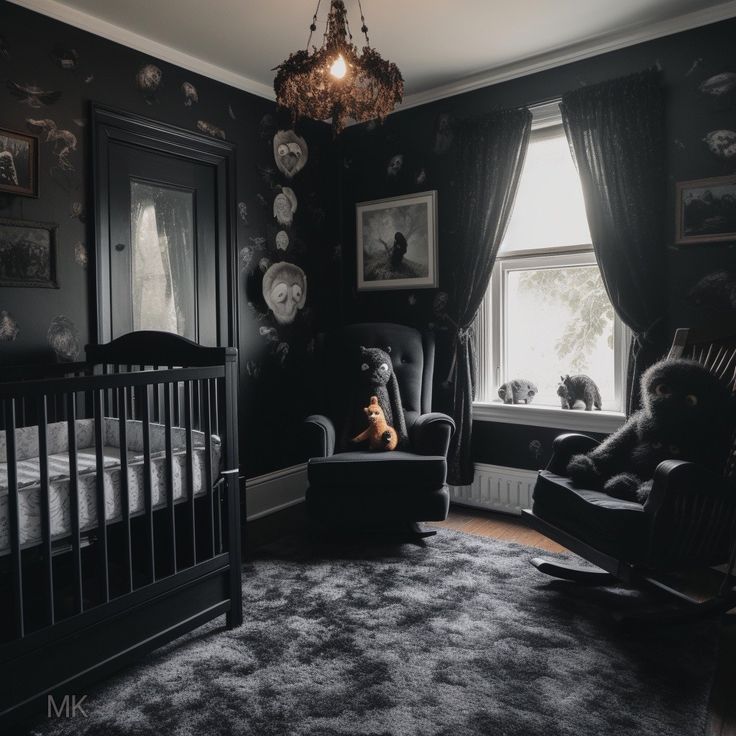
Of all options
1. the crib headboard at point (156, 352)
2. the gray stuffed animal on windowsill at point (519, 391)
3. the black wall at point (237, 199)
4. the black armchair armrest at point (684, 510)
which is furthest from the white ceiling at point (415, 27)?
the black armchair armrest at point (684, 510)

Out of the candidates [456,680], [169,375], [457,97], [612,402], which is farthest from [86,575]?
[457,97]

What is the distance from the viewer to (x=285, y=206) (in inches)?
144

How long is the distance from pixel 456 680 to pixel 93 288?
2173 millimetres

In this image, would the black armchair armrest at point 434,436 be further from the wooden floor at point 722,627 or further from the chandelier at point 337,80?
the chandelier at point 337,80

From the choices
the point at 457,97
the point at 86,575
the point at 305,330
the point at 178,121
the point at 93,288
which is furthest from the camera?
the point at 305,330

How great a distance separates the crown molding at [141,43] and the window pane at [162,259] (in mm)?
635

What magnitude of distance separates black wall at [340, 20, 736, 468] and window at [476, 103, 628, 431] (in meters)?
0.19

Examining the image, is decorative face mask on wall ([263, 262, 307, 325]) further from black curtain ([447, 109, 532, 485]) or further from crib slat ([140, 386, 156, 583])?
crib slat ([140, 386, 156, 583])

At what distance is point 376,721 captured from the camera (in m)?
1.62

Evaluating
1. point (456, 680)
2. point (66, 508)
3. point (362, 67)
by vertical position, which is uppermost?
point (362, 67)

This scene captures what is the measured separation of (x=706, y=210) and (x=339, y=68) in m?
1.77

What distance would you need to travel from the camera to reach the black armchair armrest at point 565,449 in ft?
8.36

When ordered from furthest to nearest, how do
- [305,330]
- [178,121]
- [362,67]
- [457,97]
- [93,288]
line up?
1. [305,330]
2. [457,97]
3. [178,121]
4. [93,288]
5. [362,67]

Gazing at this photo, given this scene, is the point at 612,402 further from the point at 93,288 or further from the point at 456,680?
the point at 93,288
